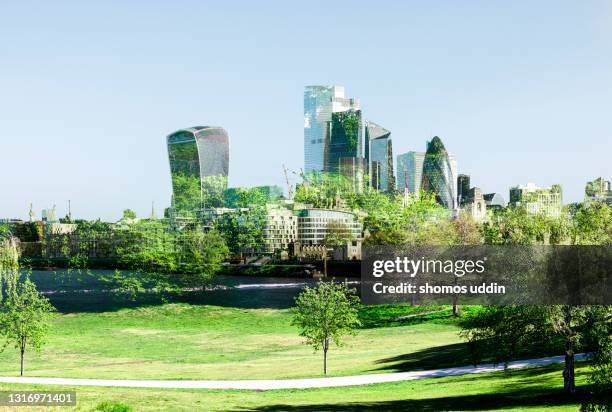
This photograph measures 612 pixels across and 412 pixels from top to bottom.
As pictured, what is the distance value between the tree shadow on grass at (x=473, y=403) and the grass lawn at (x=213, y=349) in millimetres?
11969

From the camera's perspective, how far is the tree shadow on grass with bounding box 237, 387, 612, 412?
3800 centimetres

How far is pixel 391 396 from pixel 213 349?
110ft

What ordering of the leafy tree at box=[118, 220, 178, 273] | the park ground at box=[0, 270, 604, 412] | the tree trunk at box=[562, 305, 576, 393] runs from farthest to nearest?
the leafy tree at box=[118, 220, 178, 273] → the park ground at box=[0, 270, 604, 412] → the tree trunk at box=[562, 305, 576, 393]

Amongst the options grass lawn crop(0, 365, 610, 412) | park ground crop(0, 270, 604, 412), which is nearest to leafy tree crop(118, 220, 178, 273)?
park ground crop(0, 270, 604, 412)

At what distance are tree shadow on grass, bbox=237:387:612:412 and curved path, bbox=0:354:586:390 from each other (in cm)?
741

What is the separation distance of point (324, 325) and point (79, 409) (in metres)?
26.7

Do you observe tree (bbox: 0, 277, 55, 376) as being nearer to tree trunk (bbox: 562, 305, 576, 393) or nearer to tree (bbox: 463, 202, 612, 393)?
tree (bbox: 463, 202, 612, 393)

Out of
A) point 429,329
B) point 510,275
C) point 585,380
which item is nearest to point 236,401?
point 510,275

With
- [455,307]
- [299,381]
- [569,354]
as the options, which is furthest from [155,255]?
[569,354]

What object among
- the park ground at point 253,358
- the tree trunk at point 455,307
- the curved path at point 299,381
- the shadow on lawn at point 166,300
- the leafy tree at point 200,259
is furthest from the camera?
the leafy tree at point 200,259

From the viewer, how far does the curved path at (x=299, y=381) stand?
48.0m

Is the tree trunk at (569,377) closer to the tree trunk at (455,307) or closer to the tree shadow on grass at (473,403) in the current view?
the tree shadow on grass at (473,403)

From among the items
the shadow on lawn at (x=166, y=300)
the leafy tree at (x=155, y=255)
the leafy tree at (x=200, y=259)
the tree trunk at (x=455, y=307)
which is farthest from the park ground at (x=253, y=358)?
the leafy tree at (x=155, y=255)

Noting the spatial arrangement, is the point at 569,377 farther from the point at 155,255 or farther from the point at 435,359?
the point at 155,255
